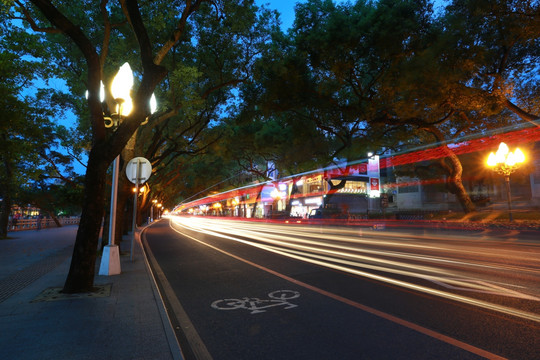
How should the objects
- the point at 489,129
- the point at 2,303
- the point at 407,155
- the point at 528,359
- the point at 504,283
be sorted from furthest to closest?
1. the point at 407,155
2. the point at 489,129
3. the point at 504,283
4. the point at 2,303
5. the point at 528,359

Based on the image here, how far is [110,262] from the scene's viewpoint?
7.92 metres

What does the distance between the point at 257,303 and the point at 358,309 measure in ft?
5.44

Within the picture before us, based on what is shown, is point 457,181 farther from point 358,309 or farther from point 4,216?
point 4,216

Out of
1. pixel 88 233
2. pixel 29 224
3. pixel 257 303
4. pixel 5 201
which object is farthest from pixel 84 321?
pixel 29 224

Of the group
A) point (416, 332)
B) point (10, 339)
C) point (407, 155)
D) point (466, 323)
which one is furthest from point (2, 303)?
point (407, 155)

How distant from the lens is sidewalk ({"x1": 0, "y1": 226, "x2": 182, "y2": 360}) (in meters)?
3.42

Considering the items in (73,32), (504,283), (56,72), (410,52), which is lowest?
(504,283)

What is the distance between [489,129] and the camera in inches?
971

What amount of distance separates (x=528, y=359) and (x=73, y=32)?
8.61 m

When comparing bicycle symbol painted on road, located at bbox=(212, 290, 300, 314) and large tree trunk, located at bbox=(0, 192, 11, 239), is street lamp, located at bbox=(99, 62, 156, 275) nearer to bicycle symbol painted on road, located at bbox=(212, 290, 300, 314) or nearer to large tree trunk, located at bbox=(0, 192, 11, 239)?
bicycle symbol painted on road, located at bbox=(212, 290, 300, 314)

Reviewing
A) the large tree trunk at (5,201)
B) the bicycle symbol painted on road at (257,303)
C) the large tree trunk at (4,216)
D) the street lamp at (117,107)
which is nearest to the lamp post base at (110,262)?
the street lamp at (117,107)

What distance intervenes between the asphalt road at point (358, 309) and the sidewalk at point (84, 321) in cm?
34

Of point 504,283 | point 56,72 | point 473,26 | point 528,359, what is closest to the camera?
point 528,359

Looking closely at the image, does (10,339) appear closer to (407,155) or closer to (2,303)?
(2,303)
